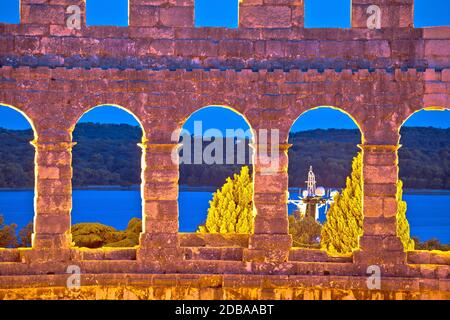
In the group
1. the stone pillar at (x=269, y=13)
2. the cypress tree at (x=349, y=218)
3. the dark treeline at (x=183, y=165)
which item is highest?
the dark treeline at (x=183, y=165)

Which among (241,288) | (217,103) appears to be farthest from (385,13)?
(241,288)

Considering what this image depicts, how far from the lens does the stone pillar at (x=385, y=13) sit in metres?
19.7

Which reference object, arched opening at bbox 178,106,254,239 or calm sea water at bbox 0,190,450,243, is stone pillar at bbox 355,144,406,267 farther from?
calm sea water at bbox 0,190,450,243

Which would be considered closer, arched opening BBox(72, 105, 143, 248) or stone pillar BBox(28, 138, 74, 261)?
stone pillar BBox(28, 138, 74, 261)

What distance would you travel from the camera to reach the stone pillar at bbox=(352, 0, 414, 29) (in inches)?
776

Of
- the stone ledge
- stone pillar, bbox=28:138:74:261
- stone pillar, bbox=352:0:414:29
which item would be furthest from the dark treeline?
stone pillar, bbox=28:138:74:261

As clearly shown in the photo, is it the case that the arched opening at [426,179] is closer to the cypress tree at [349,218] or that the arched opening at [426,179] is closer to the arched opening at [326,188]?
the arched opening at [326,188]

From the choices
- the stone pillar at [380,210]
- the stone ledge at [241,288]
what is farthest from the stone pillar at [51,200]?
the stone pillar at [380,210]

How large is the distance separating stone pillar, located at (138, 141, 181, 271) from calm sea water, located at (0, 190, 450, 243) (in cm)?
3207

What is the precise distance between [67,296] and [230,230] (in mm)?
8724

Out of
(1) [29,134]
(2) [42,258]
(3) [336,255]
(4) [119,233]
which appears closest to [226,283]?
(3) [336,255]

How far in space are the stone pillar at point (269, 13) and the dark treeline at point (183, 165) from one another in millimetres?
27107

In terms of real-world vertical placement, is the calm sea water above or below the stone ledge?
above

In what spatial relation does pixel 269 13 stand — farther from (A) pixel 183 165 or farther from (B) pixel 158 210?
(A) pixel 183 165
